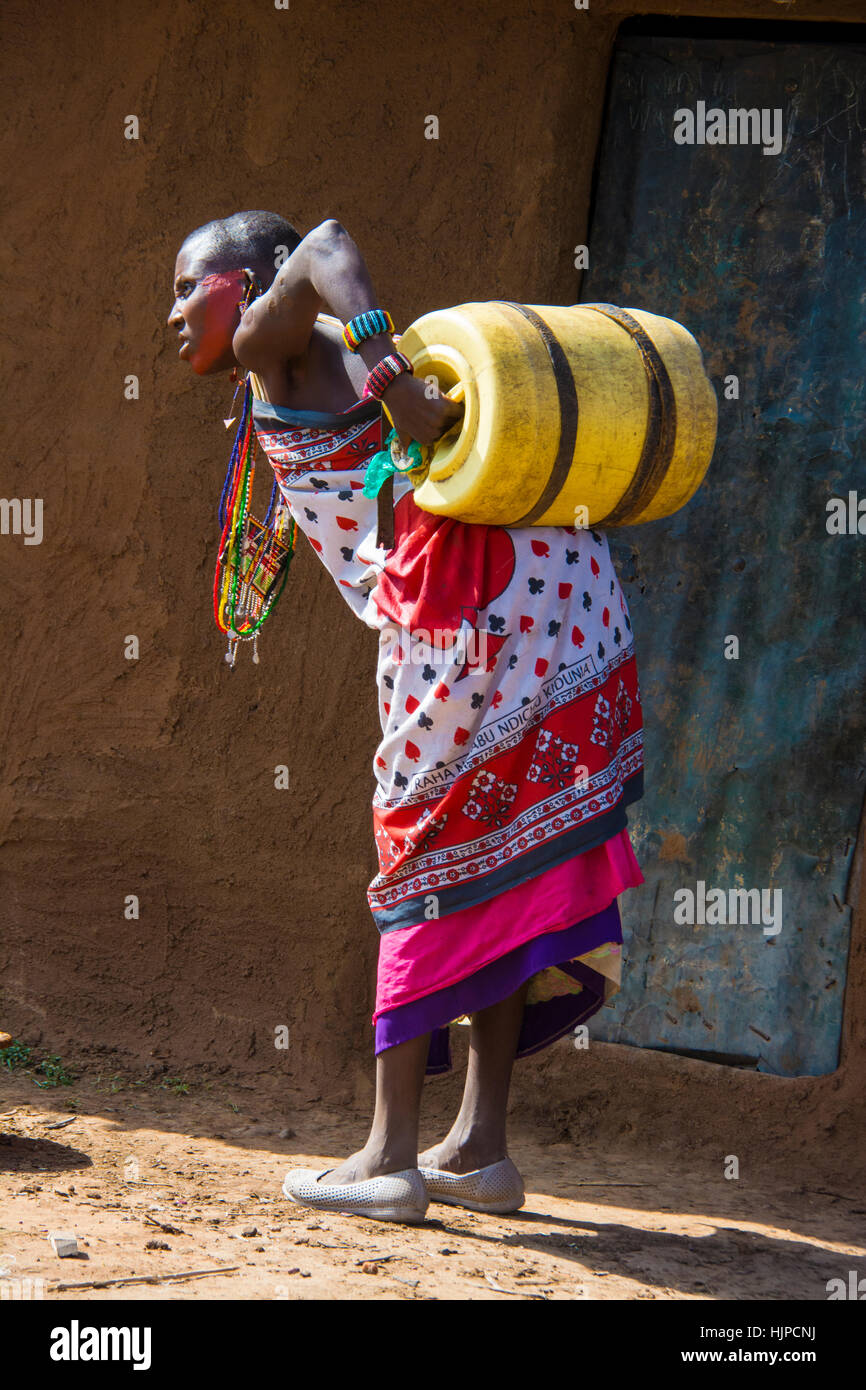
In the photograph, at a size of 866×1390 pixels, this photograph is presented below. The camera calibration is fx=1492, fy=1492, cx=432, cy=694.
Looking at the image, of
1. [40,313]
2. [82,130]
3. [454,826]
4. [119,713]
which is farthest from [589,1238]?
[82,130]

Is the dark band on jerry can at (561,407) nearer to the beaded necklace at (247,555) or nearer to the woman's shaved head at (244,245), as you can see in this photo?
the woman's shaved head at (244,245)

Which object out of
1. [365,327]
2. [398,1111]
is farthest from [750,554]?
[398,1111]

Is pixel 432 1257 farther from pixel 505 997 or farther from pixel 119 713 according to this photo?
pixel 119 713

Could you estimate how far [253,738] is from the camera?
13.5 feet

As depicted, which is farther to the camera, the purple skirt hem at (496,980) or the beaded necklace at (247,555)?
the beaded necklace at (247,555)

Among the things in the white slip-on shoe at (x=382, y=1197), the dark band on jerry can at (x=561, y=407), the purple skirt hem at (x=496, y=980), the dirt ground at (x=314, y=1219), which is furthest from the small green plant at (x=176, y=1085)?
the dark band on jerry can at (x=561, y=407)

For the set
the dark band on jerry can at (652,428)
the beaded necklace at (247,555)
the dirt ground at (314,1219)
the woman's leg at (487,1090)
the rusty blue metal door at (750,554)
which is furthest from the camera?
the rusty blue metal door at (750,554)

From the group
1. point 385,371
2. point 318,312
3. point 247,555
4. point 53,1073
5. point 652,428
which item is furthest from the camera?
point 53,1073

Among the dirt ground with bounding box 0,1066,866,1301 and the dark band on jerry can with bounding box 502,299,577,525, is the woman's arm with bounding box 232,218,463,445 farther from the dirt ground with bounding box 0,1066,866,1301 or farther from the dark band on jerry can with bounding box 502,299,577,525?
the dirt ground with bounding box 0,1066,866,1301

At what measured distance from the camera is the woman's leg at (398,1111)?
301 centimetres

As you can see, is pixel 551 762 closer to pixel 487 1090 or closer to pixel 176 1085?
pixel 487 1090

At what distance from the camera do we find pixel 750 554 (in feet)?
13.0

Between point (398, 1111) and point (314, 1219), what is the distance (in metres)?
0.27

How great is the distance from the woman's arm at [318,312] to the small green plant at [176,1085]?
194 centimetres
